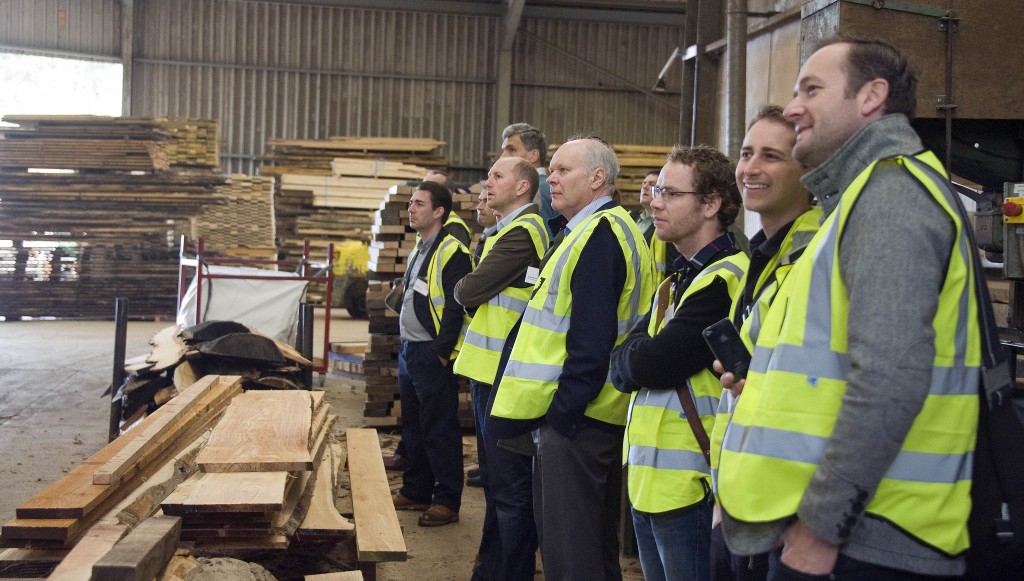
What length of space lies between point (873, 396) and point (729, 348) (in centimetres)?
59

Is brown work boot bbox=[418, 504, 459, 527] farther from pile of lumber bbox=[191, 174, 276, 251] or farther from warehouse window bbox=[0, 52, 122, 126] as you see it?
warehouse window bbox=[0, 52, 122, 126]

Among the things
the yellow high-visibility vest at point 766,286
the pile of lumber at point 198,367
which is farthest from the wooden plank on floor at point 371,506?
the yellow high-visibility vest at point 766,286

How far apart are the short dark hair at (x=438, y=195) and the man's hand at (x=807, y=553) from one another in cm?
435

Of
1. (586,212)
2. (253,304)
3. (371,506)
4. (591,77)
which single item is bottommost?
(371,506)

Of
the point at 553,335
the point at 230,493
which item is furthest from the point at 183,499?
the point at 553,335

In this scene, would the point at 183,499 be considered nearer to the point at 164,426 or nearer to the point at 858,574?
the point at 164,426

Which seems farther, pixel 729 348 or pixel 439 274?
pixel 439 274

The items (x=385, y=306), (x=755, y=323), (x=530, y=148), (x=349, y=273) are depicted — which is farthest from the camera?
(x=349, y=273)

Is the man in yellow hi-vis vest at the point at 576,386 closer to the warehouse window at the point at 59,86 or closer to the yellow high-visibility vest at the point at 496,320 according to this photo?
the yellow high-visibility vest at the point at 496,320

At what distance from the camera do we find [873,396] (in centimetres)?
159

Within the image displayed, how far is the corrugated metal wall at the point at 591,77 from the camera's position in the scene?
21.3 m

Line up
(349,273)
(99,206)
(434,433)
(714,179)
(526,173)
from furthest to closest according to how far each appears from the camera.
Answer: (349,273), (99,206), (434,433), (526,173), (714,179)

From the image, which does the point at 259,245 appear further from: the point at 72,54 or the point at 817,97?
the point at 817,97

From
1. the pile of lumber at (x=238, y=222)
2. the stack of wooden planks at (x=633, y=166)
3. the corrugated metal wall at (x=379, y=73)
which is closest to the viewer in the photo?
the stack of wooden planks at (x=633, y=166)
